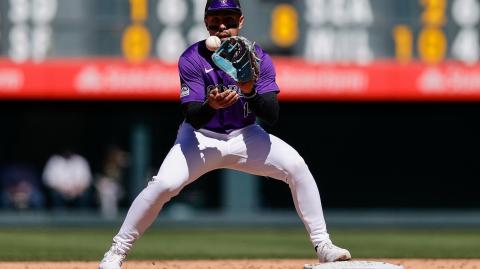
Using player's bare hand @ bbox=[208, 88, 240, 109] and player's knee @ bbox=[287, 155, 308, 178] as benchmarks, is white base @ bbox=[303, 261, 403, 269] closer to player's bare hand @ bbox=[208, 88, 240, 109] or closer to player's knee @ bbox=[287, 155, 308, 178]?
player's knee @ bbox=[287, 155, 308, 178]

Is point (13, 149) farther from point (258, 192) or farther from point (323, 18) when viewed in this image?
point (323, 18)

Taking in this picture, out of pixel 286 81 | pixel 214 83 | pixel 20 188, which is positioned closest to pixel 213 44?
pixel 214 83

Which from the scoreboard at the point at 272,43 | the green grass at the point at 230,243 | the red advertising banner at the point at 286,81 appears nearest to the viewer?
the green grass at the point at 230,243

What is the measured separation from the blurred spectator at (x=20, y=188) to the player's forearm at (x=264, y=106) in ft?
38.4

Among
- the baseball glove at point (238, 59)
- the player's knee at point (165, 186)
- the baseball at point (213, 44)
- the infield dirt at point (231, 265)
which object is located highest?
the baseball at point (213, 44)

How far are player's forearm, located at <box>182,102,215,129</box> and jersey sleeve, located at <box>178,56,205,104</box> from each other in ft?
0.13

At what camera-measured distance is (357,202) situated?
18469 mm

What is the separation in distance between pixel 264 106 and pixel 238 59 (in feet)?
0.94

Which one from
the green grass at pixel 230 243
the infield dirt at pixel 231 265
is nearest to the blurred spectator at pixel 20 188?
the green grass at pixel 230 243

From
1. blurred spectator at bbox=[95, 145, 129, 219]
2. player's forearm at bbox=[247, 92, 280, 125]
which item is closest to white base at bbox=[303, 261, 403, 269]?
player's forearm at bbox=[247, 92, 280, 125]

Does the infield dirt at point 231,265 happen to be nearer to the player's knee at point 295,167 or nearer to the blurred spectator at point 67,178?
the player's knee at point 295,167

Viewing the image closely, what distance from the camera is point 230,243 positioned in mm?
11016

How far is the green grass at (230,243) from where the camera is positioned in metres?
8.59

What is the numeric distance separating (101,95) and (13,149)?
342 cm
